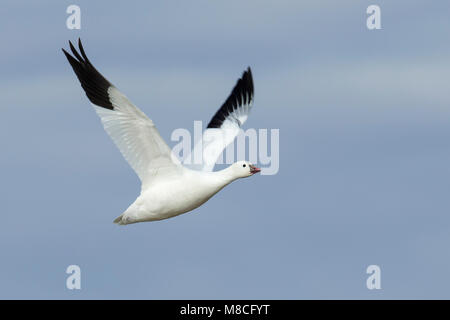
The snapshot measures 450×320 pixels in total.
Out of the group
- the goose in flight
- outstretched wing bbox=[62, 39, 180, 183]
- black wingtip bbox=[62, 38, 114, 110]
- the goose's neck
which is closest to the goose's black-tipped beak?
the goose in flight

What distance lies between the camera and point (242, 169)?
22.9m

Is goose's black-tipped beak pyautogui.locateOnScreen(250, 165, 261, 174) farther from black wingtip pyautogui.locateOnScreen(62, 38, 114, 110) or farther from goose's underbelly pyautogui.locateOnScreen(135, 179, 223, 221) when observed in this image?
black wingtip pyautogui.locateOnScreen(62, 38, 114, 110)

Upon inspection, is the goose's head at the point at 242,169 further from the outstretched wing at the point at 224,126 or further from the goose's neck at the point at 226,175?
the outstretched wing at the point at 224,126

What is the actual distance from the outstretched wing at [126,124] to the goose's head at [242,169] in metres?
1.30

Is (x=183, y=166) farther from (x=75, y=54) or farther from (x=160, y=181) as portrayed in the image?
(x=75, y=54)


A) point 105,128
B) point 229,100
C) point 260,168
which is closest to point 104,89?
point 105,128

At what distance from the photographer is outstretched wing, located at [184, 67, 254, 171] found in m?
24.9

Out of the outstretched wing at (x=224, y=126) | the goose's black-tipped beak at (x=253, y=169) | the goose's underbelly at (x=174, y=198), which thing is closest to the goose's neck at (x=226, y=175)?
the goose's underbelly at (x=174, y=198)

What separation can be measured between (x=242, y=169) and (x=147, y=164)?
214cm

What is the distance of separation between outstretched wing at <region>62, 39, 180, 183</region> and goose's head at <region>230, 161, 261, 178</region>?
4.27ft

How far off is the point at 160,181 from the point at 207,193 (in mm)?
1124

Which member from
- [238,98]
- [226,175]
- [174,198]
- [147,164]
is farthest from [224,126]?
[174,198]

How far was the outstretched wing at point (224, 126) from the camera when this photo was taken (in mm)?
24906

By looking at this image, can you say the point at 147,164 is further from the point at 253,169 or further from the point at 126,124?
the point at 253,169
